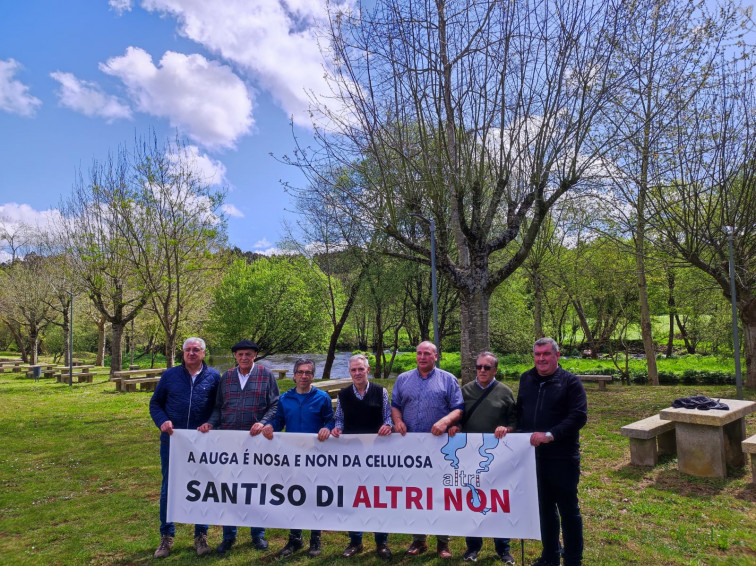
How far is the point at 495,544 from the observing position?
14.5 feet

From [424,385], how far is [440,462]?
0.69m

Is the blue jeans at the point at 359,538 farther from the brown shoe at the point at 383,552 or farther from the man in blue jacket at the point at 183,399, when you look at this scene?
the man in blue jacket at the point at 183,399

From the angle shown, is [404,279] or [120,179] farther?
[404,279]

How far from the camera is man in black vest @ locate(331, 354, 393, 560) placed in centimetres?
450

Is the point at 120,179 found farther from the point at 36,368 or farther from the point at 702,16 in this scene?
the point at 702,16

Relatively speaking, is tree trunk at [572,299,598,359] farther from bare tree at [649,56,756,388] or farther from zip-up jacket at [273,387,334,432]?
zip-up jacket at [273,387,334,432]

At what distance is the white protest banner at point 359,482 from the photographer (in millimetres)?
4230

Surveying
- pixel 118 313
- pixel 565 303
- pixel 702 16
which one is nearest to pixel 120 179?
pixel 118 313

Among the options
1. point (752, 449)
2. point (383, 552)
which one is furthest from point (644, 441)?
point (383, 552)

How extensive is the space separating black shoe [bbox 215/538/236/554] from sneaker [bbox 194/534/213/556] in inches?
3.2

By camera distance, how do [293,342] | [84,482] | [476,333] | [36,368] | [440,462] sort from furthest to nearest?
[293,342], [36,368], [476,333], [84,482], [440,462]

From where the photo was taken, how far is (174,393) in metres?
4.82

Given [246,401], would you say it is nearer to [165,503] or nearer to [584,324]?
[165,503]

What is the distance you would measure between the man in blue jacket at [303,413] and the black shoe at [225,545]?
53cm
